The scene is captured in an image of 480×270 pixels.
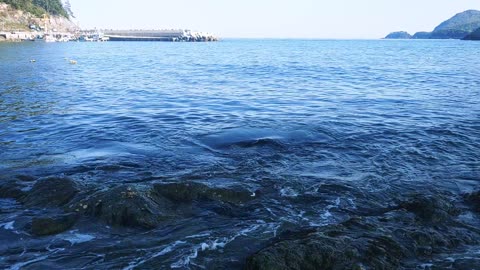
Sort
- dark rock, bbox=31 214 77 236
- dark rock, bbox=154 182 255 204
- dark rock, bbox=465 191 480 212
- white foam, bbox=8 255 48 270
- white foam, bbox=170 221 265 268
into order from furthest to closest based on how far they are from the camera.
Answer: dark rock, bbox=154 182 255 204, dark rock, bbox=465 191 480 212, dark rock, bbox=31 214 77 236, white foam, bbox=170 221 265 268, white foam, bbox=8 255 48 270

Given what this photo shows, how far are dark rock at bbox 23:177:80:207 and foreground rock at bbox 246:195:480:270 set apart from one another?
18.6ft

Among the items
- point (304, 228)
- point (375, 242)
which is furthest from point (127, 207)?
point (375, 242)

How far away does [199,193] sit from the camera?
1024 centimetres

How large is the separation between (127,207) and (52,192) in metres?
2.59

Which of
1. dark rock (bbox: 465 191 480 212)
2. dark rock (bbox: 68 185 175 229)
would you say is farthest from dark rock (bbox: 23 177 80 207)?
dark rock (bbox: 465 191 480 212)

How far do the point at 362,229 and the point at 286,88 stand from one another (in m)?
25.0

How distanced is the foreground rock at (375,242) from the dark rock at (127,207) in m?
2.98

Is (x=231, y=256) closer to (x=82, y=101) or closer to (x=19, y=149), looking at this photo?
(x=19, y=149)

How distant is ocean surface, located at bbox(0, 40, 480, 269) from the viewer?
26.2ft

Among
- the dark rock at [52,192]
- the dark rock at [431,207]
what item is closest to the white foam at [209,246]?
the dark rock at [431,207]

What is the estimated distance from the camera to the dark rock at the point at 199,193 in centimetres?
1008

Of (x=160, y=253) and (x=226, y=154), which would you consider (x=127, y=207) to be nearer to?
(x=160, y=253)

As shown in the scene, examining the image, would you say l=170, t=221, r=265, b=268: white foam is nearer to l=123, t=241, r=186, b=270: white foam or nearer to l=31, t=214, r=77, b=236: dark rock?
l=123, t=241, r=186, b=270: white foam

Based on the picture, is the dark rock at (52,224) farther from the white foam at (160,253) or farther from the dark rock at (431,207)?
the dark rock at (431,207)
